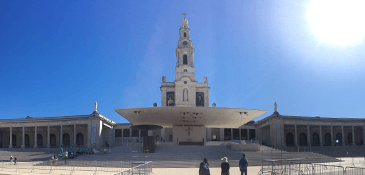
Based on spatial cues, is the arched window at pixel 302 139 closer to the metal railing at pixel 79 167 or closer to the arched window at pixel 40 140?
the metal railing at pixel 79 167

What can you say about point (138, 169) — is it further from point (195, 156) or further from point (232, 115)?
point (232, 115)

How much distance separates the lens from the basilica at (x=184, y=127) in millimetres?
44906

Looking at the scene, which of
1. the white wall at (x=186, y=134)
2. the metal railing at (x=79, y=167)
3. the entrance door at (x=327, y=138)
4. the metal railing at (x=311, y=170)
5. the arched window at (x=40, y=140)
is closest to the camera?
the metal railing at (x=311, y=170)

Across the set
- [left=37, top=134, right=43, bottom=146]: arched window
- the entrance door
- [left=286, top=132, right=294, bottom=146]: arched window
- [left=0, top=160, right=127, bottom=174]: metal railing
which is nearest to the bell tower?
[left=286, top=132, right=294, bottom=146]: arched window

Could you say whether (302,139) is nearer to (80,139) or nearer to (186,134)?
(186,134)

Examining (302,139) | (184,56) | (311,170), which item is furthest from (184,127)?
(302,139)

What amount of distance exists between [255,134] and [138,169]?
53.3 m

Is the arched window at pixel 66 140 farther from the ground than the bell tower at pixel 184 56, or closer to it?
closer to it

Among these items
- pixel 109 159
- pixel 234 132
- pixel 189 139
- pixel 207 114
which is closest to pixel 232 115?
pixel 207 114

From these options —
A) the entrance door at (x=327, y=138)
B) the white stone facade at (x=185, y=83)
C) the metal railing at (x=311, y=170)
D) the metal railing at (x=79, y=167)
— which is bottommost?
the entrance door at (x=327, y=138)

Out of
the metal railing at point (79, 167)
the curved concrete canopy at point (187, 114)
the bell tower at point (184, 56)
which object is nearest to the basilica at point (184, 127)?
the bell tower at point (184, 56)

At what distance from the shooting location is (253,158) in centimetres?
2866

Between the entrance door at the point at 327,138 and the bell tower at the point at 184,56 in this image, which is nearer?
the entrance door at the point at 327,138

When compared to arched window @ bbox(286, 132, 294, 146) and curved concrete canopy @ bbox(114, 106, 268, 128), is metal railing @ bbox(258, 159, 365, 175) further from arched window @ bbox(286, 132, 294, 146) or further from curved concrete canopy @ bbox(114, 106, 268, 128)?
arched window @ bbox(286, 132, 294, 146)
